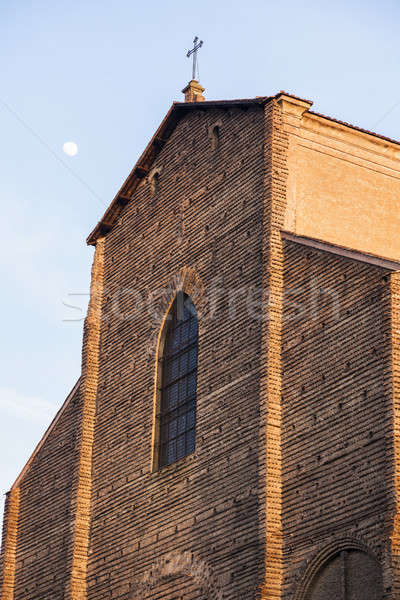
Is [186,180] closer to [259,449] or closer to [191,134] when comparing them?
[191,134]

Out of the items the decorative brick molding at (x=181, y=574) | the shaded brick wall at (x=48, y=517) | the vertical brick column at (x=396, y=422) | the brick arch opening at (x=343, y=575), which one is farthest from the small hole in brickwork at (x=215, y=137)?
the brick arch opening at (x=343, y=575)

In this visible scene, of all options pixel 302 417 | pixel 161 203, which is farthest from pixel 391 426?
pixel 161 203

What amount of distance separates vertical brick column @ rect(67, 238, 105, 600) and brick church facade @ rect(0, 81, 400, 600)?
31mm

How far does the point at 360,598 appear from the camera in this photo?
52.1 ft

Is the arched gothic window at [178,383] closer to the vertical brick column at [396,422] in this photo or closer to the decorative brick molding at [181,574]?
the decorative brick molding at [181,574]

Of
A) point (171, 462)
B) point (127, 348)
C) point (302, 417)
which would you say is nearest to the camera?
point (302, 417)

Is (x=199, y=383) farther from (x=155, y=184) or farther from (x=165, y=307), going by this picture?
(x=155, y=184)

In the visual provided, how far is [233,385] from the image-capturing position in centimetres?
1958

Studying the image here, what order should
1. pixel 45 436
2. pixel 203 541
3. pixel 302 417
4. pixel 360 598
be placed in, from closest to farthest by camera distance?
pixel 360 598, pixel 302 417, pixel 203 541, pixel 45 436

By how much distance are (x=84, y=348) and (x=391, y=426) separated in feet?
32.1

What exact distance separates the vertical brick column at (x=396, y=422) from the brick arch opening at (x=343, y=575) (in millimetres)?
480

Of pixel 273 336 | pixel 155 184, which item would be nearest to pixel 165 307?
pixel 155 184

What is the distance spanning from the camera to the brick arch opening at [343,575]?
15.7 meters

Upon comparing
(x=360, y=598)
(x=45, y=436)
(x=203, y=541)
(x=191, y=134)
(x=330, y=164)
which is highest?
(x=191, y=134)
